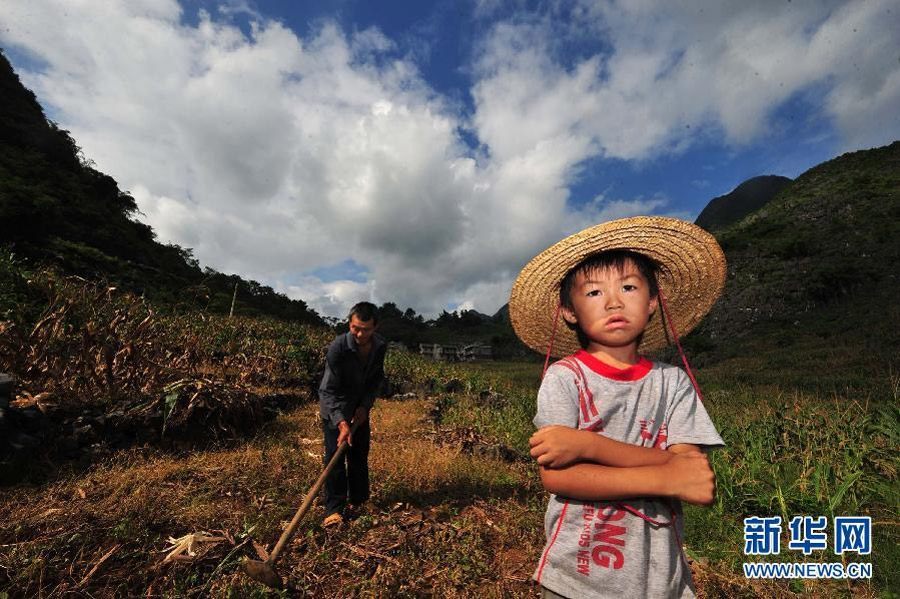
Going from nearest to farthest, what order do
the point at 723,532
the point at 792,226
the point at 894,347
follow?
the point at 723,532, the point at 894,347, the point at 792,226

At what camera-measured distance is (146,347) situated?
322 inches

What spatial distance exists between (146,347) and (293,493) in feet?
17.9

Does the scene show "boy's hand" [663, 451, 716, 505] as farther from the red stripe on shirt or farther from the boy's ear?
the boy's ear

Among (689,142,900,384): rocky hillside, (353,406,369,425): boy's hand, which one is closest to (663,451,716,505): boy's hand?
(353,406,369,425): boy's hand

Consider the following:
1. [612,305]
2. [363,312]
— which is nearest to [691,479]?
[612,305]

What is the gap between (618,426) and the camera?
149cm

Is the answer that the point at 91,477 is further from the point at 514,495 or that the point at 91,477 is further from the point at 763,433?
the point at 763,433

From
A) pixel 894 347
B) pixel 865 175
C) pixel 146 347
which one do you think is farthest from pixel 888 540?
pixel 865 175

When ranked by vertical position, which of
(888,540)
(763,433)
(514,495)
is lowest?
(514,495)

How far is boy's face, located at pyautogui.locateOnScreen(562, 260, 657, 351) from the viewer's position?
1.57 m

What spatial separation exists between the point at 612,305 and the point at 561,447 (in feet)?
1.94

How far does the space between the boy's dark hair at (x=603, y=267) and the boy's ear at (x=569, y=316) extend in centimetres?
1

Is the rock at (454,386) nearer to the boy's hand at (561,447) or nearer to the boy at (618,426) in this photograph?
the boy at (618,426)

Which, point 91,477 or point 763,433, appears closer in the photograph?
point 91,477
